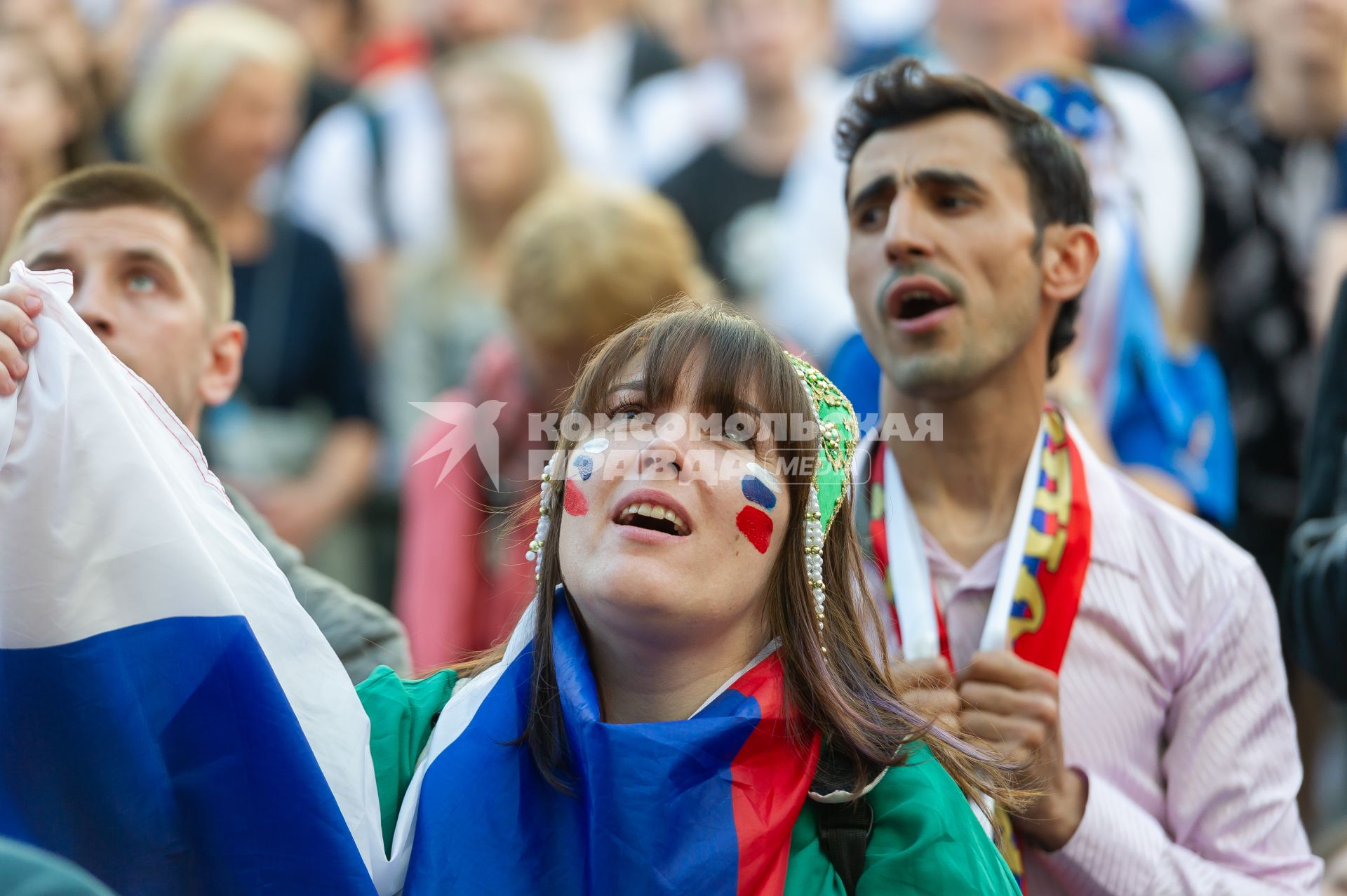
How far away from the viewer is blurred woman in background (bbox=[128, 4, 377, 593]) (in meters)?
5.41

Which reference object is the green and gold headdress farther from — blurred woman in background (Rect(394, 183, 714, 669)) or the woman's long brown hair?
blurred woman in background (Rect(394, 183, 714, 669))

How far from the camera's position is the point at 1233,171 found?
5367 millimetres

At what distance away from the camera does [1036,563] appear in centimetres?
304

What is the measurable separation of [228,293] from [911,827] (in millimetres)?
1814

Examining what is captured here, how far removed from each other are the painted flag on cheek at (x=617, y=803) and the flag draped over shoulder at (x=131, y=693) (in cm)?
13

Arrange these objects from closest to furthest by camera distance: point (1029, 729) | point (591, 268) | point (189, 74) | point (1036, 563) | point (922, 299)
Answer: point (1029, 729) < point (1036, 563) < point (922, 299) < point (591, 268) < point (189, 74)

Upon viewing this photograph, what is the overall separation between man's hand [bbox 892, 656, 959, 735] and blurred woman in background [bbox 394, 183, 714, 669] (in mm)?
1682

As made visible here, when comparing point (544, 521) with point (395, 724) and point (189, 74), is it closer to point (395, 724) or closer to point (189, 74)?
point (395, 724)

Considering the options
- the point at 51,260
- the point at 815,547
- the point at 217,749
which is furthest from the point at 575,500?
the point at 51,260

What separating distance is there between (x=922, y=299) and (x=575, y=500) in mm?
922

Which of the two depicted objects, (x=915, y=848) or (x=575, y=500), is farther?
(x=575, y=500)

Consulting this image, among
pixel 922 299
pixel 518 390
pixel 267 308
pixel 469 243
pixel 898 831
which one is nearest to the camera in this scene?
pixel 898 831

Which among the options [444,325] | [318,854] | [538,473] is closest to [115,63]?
[444,325]

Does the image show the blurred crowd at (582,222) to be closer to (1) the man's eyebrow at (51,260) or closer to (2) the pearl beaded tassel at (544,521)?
(2) the pearl beaded tassel at (544,521)
